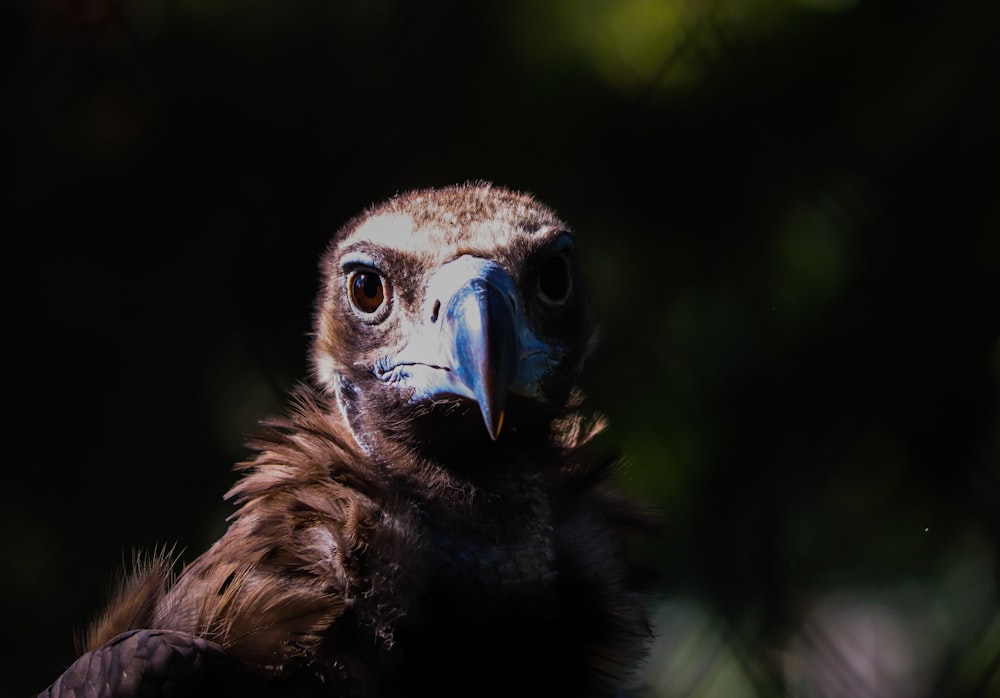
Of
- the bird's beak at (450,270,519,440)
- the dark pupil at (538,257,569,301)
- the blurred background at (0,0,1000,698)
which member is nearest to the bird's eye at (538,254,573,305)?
the dark pupil at (538,257,569,301)

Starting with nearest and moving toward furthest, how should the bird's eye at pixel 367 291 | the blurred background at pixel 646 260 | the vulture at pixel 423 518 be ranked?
the vulture at pixel 423 518 < the bird's eye at pixel 367 291 < the blurred background at pixel 646 260

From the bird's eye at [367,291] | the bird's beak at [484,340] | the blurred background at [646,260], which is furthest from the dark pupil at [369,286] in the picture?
the blurred background at [646,260]

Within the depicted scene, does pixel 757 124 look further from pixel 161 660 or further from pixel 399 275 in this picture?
pixel 161 660

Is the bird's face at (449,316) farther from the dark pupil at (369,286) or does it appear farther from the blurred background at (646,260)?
the blurred background at (646,260)

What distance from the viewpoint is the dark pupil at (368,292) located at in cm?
124

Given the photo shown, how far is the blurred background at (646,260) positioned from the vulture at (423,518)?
23.1 inches

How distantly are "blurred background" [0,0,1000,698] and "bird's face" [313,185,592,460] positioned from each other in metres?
0.60

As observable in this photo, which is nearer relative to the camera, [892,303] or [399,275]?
[399,275]

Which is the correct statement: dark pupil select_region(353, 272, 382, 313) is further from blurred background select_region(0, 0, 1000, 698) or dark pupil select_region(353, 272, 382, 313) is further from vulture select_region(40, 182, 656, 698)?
blurred background select_region(0, 0, 1000, 698)

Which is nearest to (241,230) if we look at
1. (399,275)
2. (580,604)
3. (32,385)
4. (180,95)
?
(180,95)

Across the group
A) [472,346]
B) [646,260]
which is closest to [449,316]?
[472,346]

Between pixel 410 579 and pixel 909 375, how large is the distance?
117cm

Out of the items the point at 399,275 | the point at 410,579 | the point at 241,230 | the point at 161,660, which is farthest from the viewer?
the point at 241,230

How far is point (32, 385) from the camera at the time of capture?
1.94 meters
